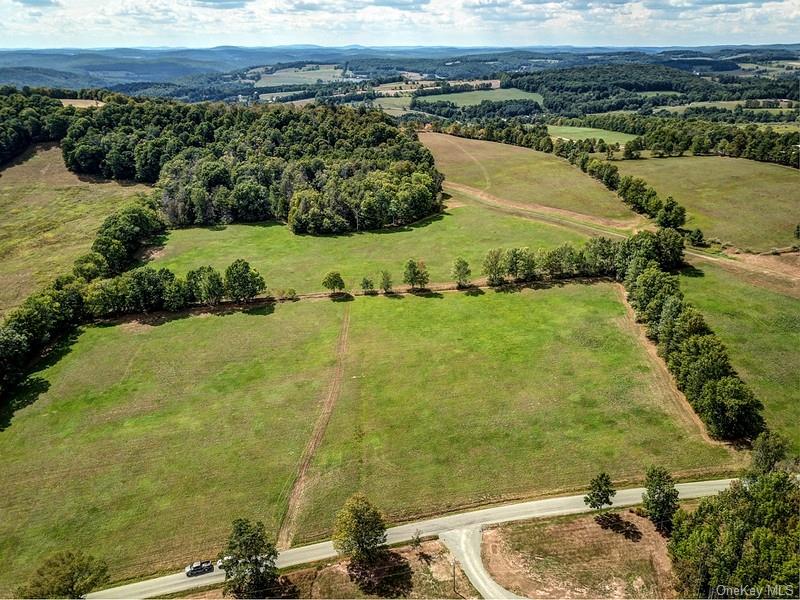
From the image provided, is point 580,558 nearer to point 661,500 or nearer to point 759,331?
point 661,500

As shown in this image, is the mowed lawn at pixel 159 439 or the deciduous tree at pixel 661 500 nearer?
the deciduous tree at pixel 661 500

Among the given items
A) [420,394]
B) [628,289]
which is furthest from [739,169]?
[420,394]

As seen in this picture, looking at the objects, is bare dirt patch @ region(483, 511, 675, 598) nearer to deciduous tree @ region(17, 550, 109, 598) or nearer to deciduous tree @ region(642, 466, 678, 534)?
deciduous tree @ region(642, 466, 678, 534)

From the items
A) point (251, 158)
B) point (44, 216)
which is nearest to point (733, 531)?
point (251, 158)

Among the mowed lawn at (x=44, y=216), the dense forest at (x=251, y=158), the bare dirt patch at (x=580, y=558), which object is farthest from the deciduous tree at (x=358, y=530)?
the dense forest at (x=251, y=158)

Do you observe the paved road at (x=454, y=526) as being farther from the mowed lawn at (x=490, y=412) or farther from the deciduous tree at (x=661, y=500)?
the deciduous tree at (x=661, y=500)

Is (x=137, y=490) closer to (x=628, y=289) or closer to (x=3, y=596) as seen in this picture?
(x=3, y=596)

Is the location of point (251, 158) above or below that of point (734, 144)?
below
